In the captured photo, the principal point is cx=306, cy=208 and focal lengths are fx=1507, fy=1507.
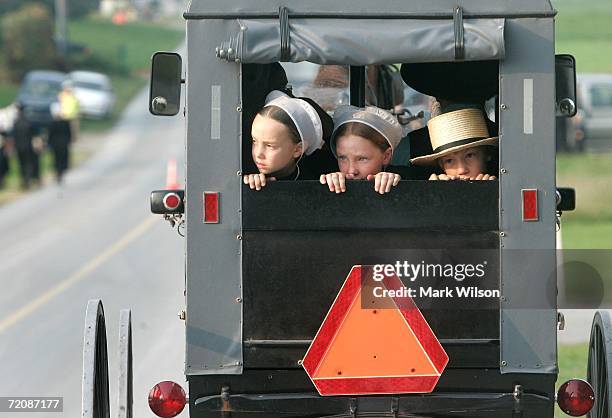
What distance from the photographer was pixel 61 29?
281 ft

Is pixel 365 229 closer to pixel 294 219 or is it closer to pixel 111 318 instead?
pixel 294 219

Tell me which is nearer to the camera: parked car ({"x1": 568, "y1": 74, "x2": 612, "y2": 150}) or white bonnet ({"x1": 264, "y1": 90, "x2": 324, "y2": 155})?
white bonnet ({"x1": 264, "y1": 90, "x2": 324, "y2": 155})

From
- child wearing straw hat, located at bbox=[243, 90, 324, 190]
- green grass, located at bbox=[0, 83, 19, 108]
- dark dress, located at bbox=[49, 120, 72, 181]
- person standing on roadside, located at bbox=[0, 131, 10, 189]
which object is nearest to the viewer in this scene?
child wearing straw hat, located at bbox=[243, 90, 324, 190]

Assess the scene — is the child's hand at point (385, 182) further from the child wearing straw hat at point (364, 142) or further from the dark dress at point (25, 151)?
the dark dress at point (25, 151)

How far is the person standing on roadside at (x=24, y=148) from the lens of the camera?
113 feet

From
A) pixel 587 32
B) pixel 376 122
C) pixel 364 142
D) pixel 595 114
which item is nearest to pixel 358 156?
pixel 364 142

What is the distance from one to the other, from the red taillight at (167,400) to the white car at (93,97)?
49676 mm

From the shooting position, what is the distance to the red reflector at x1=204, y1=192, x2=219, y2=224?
6680 millimetres

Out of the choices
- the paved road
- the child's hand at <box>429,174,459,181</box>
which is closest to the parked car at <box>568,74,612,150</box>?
the paved road

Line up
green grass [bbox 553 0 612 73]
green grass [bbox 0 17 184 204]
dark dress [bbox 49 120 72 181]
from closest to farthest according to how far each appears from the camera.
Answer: green grass [bbox 553 0 612 73] → dark dress [bbox 49 120 72 181] → green grass [bbox 0 17 184 204]

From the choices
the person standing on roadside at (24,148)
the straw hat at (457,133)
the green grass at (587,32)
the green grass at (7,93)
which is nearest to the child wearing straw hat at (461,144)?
the straw hat at (457,133)

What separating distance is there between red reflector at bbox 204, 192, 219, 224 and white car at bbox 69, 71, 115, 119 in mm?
49868

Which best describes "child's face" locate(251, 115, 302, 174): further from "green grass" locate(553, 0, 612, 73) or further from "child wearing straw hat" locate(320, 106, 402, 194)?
"green grass" locate(553, 0, 612, 73)

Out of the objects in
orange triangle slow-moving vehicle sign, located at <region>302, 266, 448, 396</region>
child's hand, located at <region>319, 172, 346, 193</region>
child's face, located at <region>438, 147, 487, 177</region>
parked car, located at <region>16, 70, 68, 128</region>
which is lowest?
orange triangle slow-moving vehicle sign, located at <region>302, 266, 448, 396</region>
